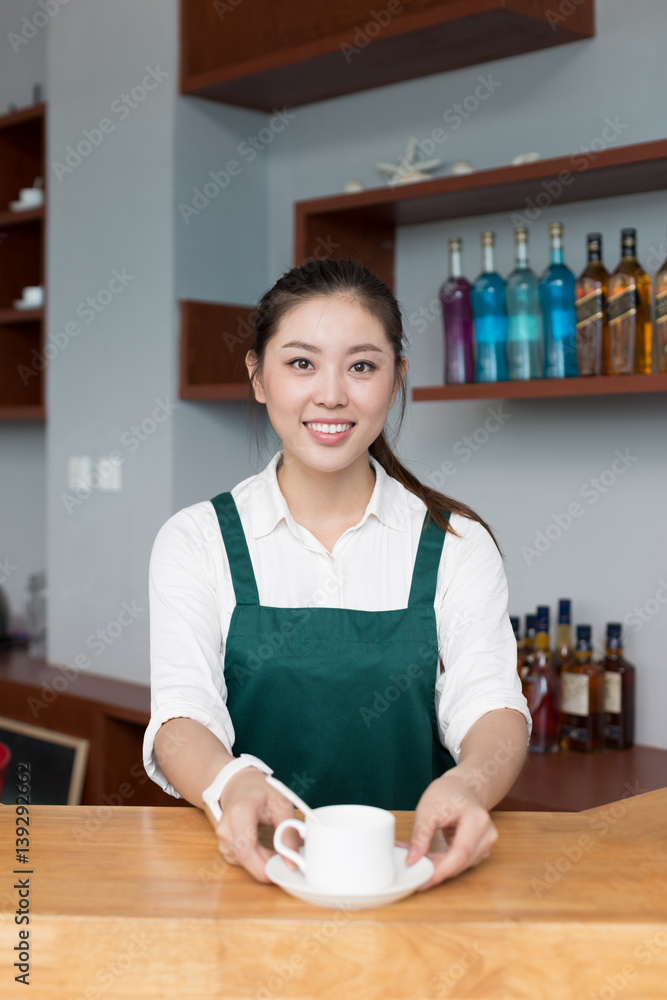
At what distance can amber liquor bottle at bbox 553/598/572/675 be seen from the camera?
86.4 inches

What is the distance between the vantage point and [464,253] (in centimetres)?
251

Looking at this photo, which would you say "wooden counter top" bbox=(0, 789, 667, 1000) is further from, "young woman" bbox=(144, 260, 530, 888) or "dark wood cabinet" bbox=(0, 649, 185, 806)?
Result: "dark wood cabinet" bbox=(0, 649, 185, 806)

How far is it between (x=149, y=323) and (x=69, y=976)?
7.32 feet

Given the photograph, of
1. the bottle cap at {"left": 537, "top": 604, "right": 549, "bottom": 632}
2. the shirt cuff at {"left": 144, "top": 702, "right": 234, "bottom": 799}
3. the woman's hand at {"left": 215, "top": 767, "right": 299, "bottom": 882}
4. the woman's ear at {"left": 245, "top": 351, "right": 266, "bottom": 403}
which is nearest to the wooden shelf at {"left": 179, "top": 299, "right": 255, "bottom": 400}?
the bottle cap at {"left": 537, "top": 604, "right": 549, "bottom": 632}

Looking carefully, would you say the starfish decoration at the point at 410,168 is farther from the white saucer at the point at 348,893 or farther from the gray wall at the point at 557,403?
the white saucer at the point at 348,893

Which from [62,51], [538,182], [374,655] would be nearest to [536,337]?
[538,182]

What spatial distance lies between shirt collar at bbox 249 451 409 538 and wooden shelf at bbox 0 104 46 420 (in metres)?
2.25

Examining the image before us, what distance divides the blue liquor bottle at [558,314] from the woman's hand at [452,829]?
1.31 metres

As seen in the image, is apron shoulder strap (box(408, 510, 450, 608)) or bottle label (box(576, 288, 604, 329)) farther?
bottle label (box(576, 288, 604, 329))

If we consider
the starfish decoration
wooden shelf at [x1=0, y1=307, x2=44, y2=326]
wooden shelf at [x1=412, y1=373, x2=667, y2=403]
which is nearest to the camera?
wooden shelf at [x1=412, y1=373, x2=667, y2=403]

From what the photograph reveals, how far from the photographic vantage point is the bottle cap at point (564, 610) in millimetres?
2184

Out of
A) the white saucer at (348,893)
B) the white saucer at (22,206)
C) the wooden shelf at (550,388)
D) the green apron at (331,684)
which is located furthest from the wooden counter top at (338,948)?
the white saucer at (22,206)

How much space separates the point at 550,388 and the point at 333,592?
2.95 ft

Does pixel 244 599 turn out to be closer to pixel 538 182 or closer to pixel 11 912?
pixel 11 912
